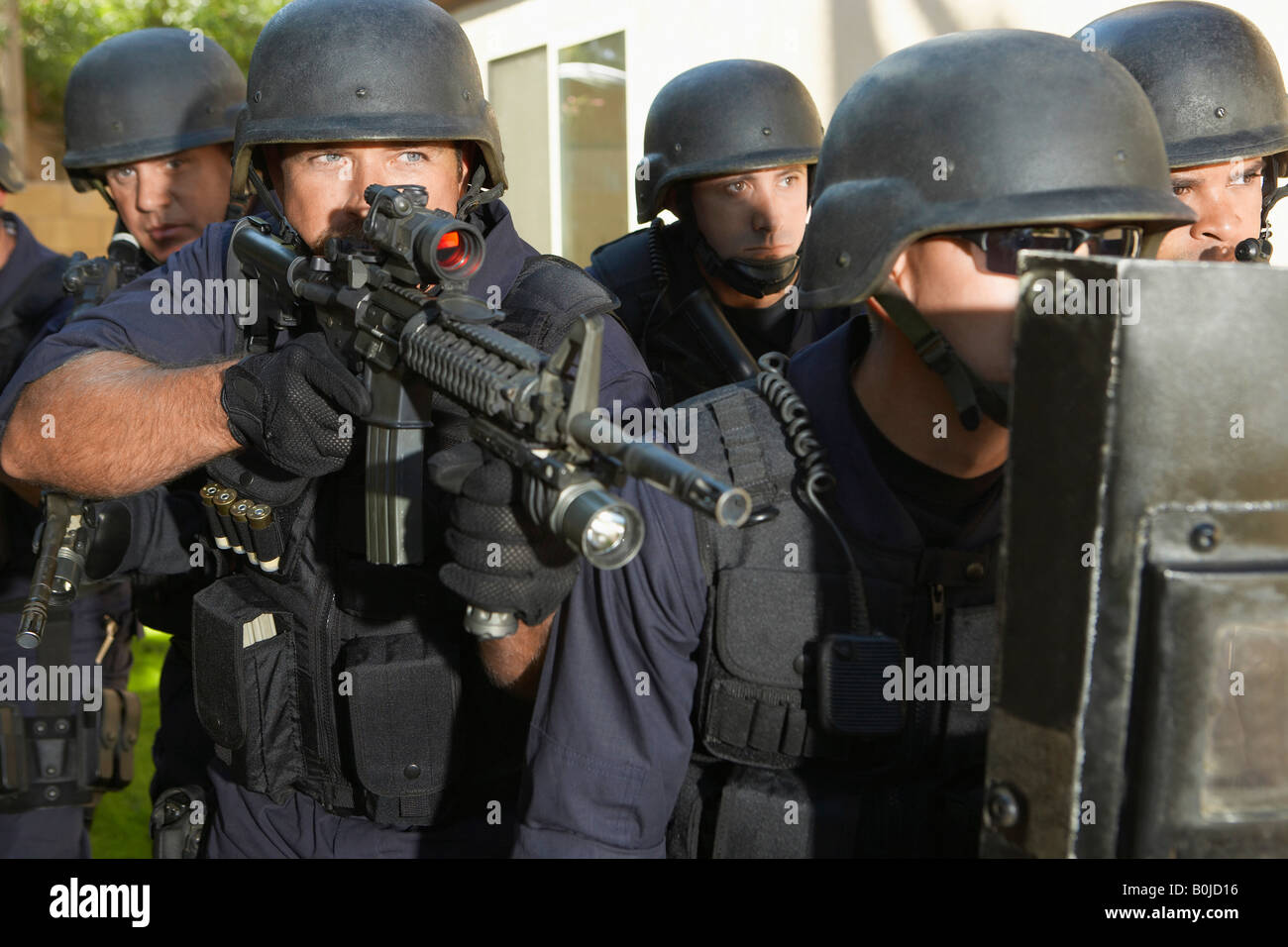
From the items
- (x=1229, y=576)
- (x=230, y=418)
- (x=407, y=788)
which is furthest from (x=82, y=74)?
(x=1229, y=576)

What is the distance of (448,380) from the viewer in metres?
1.93

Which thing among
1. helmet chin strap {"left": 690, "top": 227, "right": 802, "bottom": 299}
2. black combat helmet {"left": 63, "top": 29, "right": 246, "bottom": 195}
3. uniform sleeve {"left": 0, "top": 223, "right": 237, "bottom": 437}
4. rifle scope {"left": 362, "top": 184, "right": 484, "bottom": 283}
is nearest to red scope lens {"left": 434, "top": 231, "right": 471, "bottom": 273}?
rifle scope {"left": 362, "top": 184, "right": 484, "bottom": 283}

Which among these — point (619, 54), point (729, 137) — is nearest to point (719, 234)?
point (729, 137)

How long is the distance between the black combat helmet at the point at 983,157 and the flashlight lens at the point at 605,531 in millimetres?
575

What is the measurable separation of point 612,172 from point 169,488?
18.0 ft

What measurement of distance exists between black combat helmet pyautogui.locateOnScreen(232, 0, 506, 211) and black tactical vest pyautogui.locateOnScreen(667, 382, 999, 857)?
1336mm

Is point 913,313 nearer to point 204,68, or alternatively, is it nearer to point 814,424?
point 814,424

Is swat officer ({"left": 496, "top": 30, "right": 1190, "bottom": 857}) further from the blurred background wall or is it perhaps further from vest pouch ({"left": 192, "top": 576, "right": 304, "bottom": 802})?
the blurred background wall

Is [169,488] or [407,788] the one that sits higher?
Answer: [169,488]

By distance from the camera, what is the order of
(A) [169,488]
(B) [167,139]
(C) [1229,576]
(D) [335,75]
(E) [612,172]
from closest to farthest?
(C) [1229,576]
(D) [335,75]
(A) [169,488]
(B) [167,139]
(E) [612,172]

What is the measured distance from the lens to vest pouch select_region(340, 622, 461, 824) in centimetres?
237

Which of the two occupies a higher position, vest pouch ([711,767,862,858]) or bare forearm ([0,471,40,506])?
bare forearm ([0,471,40,506])

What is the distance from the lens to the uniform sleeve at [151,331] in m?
2.81

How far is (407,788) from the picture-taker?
241 centimetres
